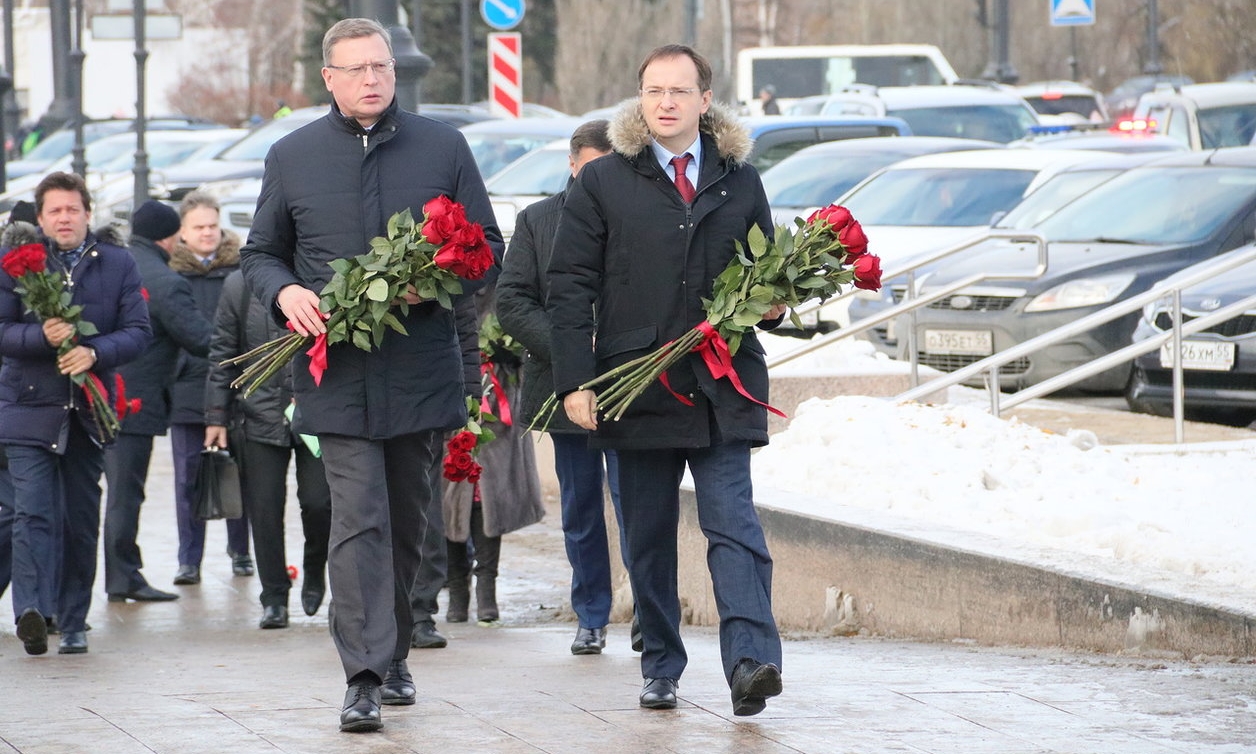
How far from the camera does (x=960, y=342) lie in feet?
43.4

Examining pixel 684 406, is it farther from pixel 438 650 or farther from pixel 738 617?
pixel 438 650

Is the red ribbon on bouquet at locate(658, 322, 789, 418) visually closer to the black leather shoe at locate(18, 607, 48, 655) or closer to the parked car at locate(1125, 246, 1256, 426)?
the black leather shoe at locate(18, 607, 48, 655)

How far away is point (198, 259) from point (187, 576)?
60.3 inches

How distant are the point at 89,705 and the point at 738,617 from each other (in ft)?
6.08

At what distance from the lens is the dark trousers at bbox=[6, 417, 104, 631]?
7.84 m

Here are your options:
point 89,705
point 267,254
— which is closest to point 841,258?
point 267,254

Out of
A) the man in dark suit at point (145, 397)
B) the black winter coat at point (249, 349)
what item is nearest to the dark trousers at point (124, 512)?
the man in dark suit at point (145, 397)

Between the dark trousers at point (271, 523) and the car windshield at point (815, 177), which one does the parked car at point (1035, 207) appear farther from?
the dark trousers at point (271, 523)

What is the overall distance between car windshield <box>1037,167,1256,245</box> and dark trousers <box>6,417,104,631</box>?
7.75 m

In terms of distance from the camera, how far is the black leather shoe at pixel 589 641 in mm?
7281

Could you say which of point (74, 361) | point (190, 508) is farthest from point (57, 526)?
point (190, 508)

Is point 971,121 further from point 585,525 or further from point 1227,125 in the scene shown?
point 585,525

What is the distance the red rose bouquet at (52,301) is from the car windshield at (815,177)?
30.6 ft

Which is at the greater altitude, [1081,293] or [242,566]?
[1081,293]
